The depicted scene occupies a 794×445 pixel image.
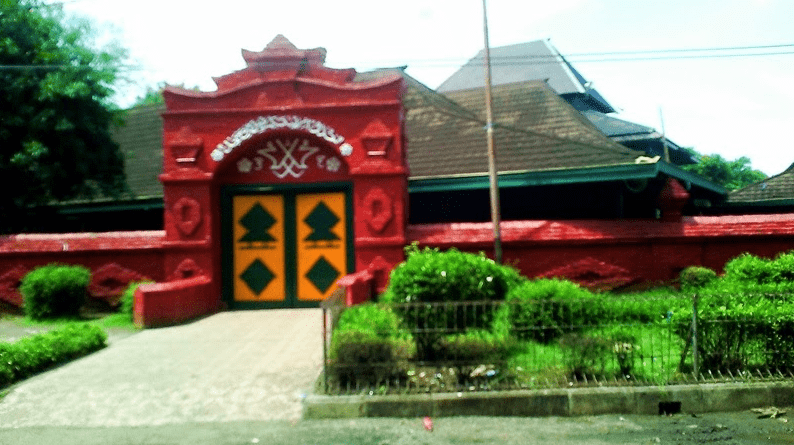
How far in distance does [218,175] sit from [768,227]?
9.25 m

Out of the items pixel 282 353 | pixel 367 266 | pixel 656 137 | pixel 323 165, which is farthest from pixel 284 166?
pixel 656 137

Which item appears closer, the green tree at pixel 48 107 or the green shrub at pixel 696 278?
the green shrub at pixel 696 278

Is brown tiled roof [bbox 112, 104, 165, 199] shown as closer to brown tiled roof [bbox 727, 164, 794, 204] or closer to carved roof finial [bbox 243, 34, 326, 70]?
carved roof finial [bbox 243, 34, 326, 70]

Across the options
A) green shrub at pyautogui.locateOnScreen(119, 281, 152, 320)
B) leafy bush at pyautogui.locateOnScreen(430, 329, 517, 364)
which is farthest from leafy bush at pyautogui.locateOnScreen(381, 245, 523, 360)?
green shrub at pyautogui.locateOnScreen(119, 281, 152, 320)

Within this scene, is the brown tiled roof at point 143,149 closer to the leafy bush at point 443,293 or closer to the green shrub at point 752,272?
the leafy bush at point 443,293

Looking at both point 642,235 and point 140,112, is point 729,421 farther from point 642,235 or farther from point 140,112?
point 140,112

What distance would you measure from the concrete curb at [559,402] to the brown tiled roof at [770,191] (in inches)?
559

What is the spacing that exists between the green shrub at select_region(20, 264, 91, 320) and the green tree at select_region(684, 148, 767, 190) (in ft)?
127

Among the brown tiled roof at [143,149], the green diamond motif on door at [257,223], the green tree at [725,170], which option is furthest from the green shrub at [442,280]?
the green tree at [725,170]

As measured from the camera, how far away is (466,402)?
657cm

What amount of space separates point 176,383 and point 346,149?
19.1 ft

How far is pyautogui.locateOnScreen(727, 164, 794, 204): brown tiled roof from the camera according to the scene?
19.7m

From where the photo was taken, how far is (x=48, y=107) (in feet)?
47.1

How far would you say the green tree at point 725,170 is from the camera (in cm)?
4566
